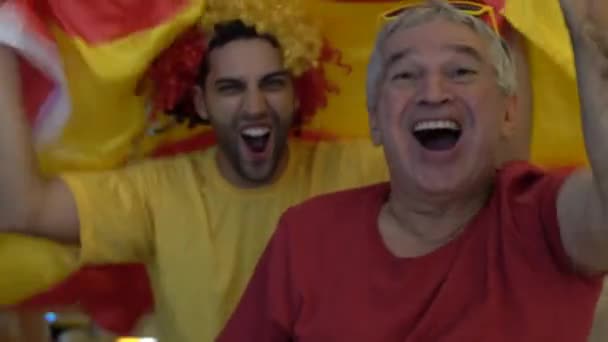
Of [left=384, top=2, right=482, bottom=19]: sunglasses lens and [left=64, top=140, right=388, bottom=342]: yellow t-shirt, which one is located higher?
[left=384, top=2, right=482, bottom=19]: sunglasses lens

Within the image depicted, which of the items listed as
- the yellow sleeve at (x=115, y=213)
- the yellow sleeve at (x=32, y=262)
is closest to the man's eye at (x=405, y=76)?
the yellow sleeve at (x=115, y=213)

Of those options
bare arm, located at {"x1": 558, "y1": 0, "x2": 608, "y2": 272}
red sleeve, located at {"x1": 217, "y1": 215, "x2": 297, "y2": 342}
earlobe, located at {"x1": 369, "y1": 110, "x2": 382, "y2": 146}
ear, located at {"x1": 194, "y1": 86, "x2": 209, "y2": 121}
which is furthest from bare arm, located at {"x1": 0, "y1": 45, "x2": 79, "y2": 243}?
bare arm, located at {"x1": 558, "y1": 0, "x2": 608, "y2": 272}

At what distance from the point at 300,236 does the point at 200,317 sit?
1.00ft

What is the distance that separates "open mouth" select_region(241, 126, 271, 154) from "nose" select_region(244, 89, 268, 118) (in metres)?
0.02

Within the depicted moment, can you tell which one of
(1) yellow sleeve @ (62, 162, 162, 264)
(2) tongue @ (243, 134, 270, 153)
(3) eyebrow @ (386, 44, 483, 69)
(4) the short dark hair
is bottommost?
(1) yellow sleeve @ (62, 162, 162, 264)

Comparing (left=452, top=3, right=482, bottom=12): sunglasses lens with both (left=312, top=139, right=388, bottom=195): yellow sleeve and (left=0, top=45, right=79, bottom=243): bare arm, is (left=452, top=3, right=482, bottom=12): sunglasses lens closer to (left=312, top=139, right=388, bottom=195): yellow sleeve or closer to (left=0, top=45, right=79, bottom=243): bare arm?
(left=312, top=139, right=388, bottom=195): yellow sleeve

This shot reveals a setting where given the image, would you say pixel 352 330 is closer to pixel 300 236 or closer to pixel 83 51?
pixel 300 236

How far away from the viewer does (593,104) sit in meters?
0.87

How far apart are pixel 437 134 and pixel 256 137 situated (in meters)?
0.33

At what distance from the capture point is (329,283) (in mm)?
1050

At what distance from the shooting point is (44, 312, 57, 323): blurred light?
60.0 inches

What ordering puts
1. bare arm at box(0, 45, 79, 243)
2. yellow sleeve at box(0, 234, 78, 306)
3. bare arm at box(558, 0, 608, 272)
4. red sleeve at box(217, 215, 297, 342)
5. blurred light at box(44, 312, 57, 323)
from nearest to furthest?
bare arm at box(558, 0, 608, 272) → red sleeve at box(217, 215, 297, 342) → bare arm at box(0, 45, 79, 243) → yellow sleeve at box(0, 234, 78, 306) → blurred light at box(44, 312, 57, 323)

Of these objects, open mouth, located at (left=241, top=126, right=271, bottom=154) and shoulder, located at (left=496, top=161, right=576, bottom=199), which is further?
open mouth, located at (left=241, top=126, right=271, bottom=154)

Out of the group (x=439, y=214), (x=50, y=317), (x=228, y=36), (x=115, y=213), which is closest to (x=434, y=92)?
(x=439, y=214)
